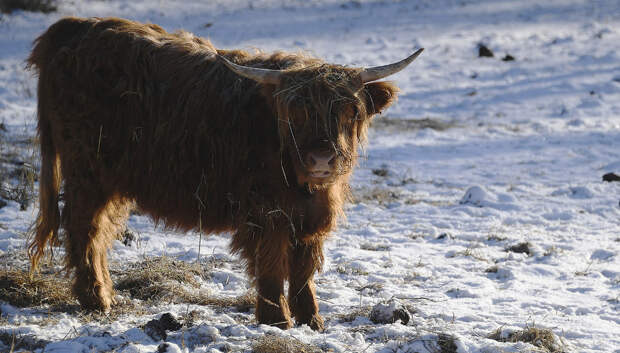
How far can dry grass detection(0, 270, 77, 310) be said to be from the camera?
150 inches

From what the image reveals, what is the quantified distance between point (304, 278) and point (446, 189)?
4.37 meters

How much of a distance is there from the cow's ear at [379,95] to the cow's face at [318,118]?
152mm

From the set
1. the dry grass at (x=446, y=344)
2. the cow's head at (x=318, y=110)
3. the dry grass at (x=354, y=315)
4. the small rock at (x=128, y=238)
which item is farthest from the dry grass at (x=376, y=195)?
the dry grass at (x=446, y=344)

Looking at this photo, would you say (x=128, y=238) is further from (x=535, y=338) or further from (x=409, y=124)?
(x=409, y=124)

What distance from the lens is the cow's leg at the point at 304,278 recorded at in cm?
385

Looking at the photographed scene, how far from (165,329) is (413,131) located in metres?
7.80

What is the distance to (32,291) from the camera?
3865 millimetres

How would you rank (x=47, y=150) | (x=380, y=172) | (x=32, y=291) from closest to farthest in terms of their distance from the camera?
(x=32, y=291), (x=47, y=150), (x=380, y=172)

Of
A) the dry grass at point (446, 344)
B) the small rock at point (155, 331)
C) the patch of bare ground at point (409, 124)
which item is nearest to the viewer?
the dry grass at point (446, 344)

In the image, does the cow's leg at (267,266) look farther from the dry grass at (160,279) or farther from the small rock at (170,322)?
the dry grass at (160,279)

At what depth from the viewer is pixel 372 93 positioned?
12.2 ft

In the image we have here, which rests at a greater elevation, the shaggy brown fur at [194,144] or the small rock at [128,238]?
the shaggy brown fur at [194,144]

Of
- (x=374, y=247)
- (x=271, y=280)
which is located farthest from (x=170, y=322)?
(x=374, y=247)

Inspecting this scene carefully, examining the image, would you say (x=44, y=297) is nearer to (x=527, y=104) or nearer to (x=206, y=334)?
(x=206, y=334)
